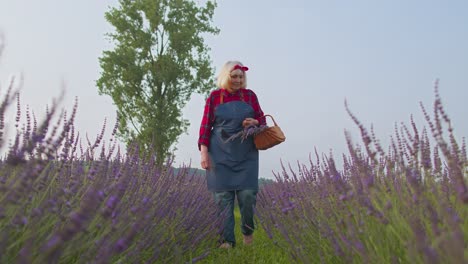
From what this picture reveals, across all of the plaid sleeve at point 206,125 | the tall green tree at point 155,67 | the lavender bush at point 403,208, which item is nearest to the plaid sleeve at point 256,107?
the plaid sleeve at point 206,125

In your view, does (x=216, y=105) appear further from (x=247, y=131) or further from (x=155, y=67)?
(x=155, y=67)

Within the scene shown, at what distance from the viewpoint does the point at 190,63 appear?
1761 cm

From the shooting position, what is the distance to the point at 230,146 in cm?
432

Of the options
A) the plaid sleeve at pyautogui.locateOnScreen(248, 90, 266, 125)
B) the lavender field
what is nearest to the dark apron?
the plaid sleeve at pyautogui.locateOnScreen(248, 90, 266, 125)

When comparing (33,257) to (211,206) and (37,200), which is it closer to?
(37,200)

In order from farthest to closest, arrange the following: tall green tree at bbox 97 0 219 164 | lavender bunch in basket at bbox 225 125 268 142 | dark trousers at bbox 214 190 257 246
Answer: tall green tree at bbox 97 0 219 164 → dark trousers at bbox 214 190 257 246 → lavender bunch in basket at bbox 225 125 268 142

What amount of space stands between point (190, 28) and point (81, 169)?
15.8 m

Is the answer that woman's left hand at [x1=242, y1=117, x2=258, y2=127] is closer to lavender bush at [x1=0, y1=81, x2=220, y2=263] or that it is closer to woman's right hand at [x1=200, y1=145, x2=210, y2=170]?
woman's right hand at [x1=200, y1=145, x2=210, y2=170]

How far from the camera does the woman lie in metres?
4.34

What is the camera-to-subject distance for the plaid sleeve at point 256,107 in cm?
452

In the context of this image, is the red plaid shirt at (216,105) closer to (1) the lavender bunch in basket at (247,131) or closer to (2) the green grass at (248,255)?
(1) the lavender bunch in basket at (247,131)

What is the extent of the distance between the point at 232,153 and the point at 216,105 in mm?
481

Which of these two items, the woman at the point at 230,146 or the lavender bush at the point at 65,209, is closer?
the lavender bush at the point at 65,209

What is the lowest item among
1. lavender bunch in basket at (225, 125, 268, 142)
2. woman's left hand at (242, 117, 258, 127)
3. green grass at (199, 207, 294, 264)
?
green grass at (199, 207, 294, 264)
